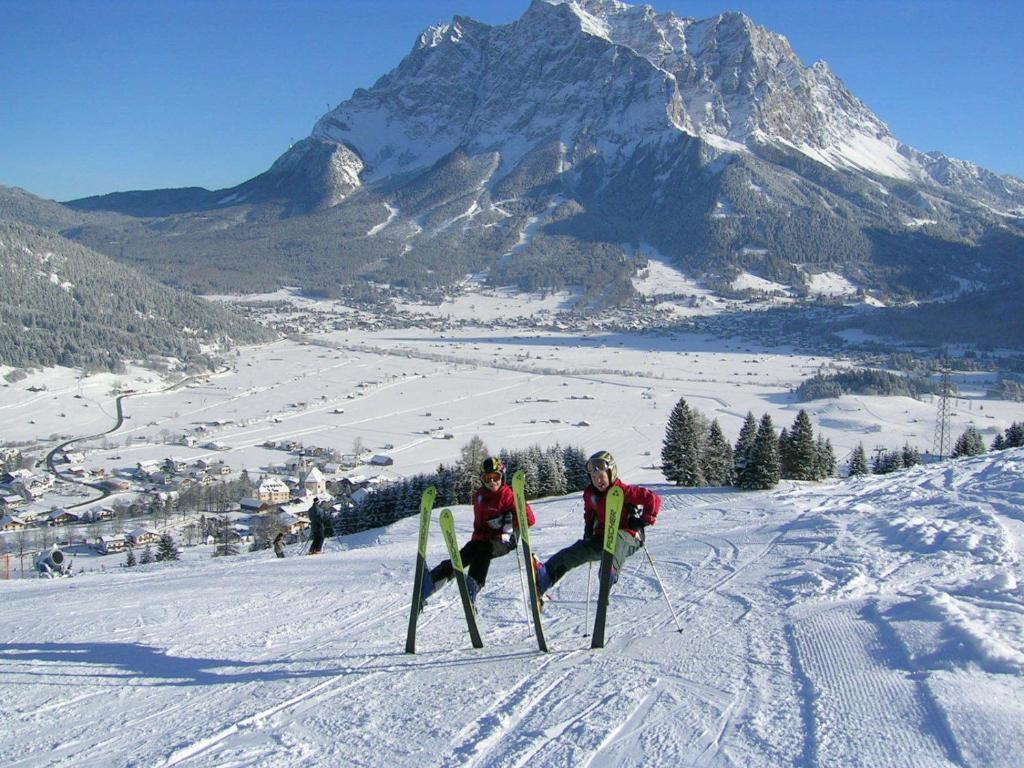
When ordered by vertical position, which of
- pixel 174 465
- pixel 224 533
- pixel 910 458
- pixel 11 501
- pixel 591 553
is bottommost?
pixel 11 501

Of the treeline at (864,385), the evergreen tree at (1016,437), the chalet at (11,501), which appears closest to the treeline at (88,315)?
the chalet at (11,501)

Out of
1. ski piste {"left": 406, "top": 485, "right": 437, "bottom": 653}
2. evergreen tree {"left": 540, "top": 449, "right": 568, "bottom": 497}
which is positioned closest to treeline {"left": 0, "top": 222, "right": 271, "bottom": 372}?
evergreen tree {"left": 540, "top": 449, "right": 568, "bottom": 497}

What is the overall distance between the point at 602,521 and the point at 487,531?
0.94m

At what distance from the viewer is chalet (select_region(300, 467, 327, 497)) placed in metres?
45.2

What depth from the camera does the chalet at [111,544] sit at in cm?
3488

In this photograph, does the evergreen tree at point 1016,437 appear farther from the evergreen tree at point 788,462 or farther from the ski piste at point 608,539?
the ski piste at point 608,539

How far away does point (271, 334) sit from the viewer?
125750 millimetres

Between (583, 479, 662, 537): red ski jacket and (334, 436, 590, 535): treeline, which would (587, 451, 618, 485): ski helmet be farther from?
(334, 436, 590, 535): treeline

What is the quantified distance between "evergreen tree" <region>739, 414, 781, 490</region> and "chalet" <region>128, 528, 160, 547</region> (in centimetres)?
2756

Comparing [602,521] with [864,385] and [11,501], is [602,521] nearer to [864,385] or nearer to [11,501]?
[11,501]

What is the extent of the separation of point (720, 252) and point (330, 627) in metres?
196

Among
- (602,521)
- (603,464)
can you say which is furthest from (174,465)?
(603,464)

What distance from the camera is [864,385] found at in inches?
3125

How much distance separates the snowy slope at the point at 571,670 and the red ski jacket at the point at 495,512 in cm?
89
